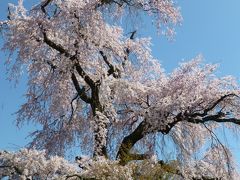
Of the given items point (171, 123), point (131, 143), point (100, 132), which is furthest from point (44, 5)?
point (171, 123)

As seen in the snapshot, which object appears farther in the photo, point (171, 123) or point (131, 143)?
point (131, 143)

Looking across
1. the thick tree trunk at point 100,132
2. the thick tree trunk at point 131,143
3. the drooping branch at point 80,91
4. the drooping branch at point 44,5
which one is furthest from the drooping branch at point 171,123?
the drooping branch at point 44,5

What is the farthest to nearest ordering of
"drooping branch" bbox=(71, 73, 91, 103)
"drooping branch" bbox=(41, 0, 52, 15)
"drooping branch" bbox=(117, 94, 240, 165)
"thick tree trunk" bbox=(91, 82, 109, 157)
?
"drooping branch" bbox=(71, 73, 91, 103) → "drooping branch" bbox=(41, 0, 52, 15) → "drooping branch" bbox=(117, 94, 240, 165) → "thick tree trunk" bbox=(91, 82, 109, 157)

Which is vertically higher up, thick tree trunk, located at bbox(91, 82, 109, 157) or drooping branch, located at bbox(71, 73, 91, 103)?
drooping branch, located at bbox(71, 73, 91, 103)

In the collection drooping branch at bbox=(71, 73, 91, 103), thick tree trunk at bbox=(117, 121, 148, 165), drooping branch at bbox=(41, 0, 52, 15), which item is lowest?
thick tree trunk at bbox=(117, 121, 148, 165)

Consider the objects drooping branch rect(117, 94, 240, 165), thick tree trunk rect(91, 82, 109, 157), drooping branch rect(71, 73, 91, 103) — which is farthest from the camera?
drooping branch rect(71, 73, 91, 103)

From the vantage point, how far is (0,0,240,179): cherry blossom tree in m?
14.5

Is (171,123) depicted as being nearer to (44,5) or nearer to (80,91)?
(80,91)

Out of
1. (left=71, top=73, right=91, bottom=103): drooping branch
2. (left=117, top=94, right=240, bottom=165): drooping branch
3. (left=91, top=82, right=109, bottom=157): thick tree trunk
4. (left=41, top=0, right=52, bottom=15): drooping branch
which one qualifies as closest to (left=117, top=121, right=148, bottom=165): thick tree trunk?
(left=117, top=94, right=240, bottom=165): drooping branch

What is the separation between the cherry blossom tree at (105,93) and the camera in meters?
14.5

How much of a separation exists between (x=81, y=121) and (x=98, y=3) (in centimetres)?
417

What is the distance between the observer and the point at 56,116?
662 inches

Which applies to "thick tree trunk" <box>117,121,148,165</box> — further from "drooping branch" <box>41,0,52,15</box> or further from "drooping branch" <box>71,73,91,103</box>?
"drooping branch" <box>41,0,52,15</box>

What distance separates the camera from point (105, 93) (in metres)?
15.0
